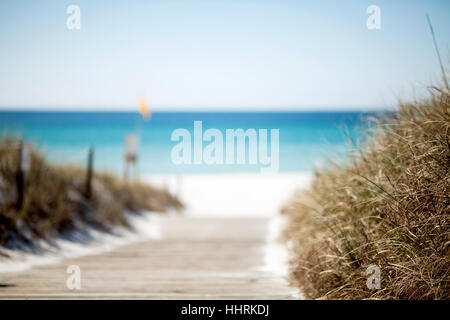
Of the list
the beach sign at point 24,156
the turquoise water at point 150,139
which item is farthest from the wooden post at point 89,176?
the beach sign at point 24,156

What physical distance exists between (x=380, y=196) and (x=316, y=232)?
44.7 inches

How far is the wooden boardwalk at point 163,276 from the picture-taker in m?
3.25

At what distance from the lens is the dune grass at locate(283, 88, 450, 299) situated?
261 centimetres

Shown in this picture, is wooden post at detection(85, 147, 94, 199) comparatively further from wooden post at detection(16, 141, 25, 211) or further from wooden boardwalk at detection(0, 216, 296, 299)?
wooden post at detection(16, 141, 25, 211)

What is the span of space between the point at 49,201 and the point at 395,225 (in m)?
4.91

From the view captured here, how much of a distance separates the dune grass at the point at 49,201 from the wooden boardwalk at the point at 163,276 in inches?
29.3

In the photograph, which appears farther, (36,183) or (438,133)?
(36,183)

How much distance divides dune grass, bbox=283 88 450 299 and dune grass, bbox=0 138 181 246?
11.0 feet

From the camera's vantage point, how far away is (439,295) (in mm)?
2480

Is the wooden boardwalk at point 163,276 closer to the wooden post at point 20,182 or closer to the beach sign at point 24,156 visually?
the wooden post at point 20,182

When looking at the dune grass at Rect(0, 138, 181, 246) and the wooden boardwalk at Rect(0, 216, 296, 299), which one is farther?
the dune grass at Rect(0, 138, 181, 246)

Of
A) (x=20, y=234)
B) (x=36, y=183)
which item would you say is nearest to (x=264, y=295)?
(x=20, y=234)

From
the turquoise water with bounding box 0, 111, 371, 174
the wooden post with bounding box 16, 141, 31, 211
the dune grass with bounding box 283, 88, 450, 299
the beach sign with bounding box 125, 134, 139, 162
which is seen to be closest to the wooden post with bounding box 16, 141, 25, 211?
the wooden post with bounding box 16, 141, 31, 211
